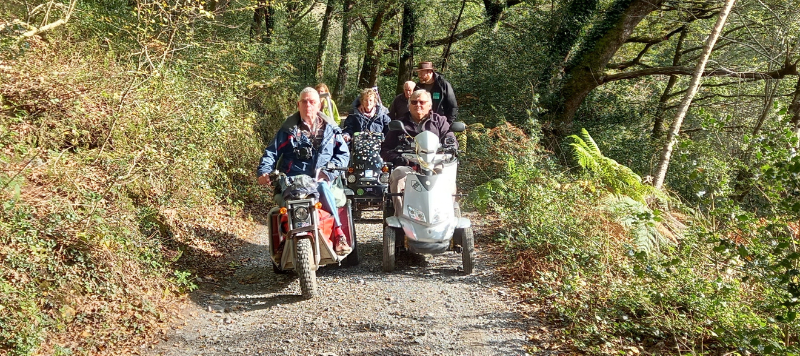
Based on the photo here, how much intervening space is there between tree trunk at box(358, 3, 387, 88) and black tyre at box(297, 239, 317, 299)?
13.4 meters

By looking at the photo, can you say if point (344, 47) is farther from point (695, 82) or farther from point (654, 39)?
point (695, 82)

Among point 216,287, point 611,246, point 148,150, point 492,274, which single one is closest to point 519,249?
point 492,274

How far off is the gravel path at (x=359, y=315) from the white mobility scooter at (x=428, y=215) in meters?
0.33

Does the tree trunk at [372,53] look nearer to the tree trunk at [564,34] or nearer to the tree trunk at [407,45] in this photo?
the tree trunk at [407,45]

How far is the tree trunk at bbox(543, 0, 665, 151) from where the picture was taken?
12.9m

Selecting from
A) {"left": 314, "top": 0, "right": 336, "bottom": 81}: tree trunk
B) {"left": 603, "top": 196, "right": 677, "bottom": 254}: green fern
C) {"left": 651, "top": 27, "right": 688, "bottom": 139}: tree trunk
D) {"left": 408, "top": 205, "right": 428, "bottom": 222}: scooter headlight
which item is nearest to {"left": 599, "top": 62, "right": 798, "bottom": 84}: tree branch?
{"left": 651, "top": 27, "right": 688, "bottom": 139}: tree trunk

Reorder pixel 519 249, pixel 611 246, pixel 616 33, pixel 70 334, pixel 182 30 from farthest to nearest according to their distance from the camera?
pixel 616 33 → pixel 182 30 → pixel 519 249 → pixel 611 246 → pixel 70 334

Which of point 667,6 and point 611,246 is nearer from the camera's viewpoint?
point 611,246

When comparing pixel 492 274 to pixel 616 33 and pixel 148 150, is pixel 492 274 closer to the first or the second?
pixel 148 150

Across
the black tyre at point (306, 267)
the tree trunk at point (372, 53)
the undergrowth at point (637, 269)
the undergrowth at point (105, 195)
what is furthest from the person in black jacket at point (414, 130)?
the tree trunk at point (372, 53)

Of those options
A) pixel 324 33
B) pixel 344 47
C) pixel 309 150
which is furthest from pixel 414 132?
pixel 344 47

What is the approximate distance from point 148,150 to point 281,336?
2631 mm

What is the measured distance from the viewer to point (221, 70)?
9.92 meters

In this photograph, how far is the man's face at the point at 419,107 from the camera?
282 inches
